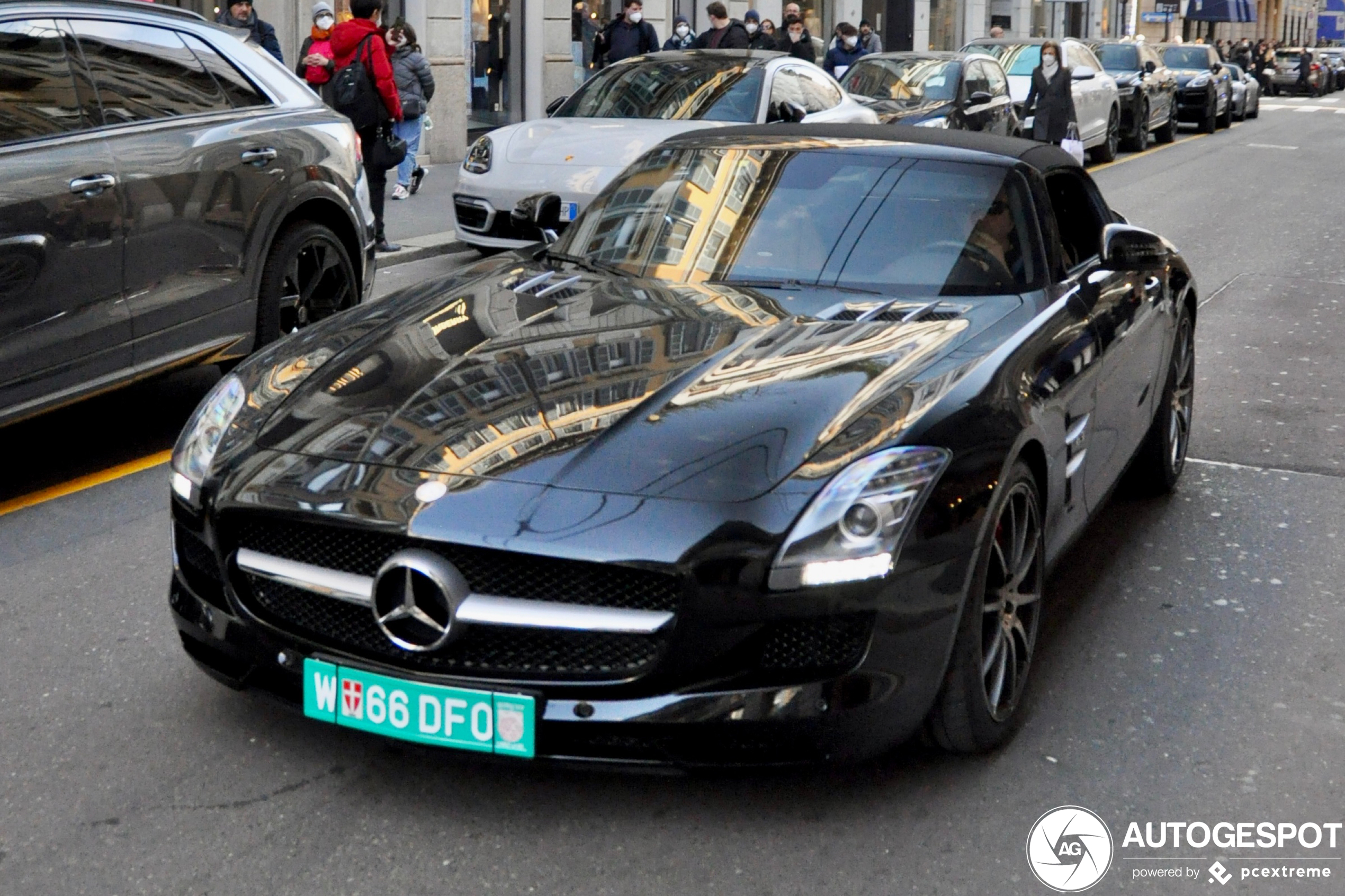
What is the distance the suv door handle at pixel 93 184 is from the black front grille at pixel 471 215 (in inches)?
219

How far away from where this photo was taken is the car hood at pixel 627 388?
3383 millimetres

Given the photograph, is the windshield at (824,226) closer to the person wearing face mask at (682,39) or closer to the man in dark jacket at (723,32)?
the man in dark jacket at (723,32)

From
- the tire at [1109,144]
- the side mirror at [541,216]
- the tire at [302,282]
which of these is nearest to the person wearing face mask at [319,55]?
the tire at [302,282]

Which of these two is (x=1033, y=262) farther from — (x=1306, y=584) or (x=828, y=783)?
(x=828, y=783)

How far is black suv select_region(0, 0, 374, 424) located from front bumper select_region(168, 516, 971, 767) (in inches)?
112

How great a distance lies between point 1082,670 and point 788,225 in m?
1.46

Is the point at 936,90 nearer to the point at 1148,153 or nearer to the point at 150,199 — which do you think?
the point at 1148,153

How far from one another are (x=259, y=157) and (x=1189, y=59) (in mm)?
26398

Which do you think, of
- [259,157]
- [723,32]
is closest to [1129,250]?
[259,157]

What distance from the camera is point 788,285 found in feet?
14.9

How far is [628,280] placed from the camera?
4645 mm

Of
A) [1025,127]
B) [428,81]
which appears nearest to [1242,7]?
[1025,127]

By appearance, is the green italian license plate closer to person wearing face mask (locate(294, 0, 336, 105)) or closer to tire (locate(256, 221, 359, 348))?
tire (locate(256, 221, 359, 348))

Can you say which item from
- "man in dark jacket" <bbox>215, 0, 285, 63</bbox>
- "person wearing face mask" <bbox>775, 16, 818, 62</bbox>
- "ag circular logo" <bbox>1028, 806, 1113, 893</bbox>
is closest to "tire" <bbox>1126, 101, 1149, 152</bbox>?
"person wearing face mask" <bbox>775, 16, 818, 62</bbox>
